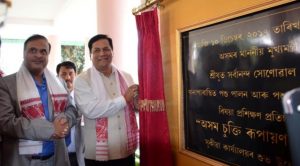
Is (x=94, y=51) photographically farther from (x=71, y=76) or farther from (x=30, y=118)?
(x=71, y=76)

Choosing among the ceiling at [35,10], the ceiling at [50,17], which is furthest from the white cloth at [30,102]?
the ceiling at [35,10]

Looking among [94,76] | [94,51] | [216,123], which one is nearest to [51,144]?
[94,76]

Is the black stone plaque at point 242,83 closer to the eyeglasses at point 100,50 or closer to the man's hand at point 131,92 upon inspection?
the man's hand at point 131,92

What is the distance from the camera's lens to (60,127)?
1.64m

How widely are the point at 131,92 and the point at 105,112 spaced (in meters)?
0.21

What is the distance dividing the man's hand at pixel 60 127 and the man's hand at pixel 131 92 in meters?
0.39

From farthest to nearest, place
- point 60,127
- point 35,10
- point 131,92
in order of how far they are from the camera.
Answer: point 35,10
point 131,92
point 60,127

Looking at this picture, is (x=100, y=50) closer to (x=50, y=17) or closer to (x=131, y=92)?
(x=131, y=92)

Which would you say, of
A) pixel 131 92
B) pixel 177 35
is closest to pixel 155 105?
pixel 131 92

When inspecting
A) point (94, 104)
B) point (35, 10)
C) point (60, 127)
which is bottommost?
point (60, 127)

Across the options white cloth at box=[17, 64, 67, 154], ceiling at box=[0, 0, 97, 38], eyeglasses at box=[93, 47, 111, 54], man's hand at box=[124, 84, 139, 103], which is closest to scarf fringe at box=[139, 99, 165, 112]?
man's hand at box=[124, 84, 139, 103]

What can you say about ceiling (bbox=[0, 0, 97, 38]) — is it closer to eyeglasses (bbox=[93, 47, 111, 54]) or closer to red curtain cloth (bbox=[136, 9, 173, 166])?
eyeglasses (bbox=[93, 47, 111, 54])

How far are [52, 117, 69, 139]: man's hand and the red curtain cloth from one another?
46 cm

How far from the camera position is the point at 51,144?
5.78 feet
